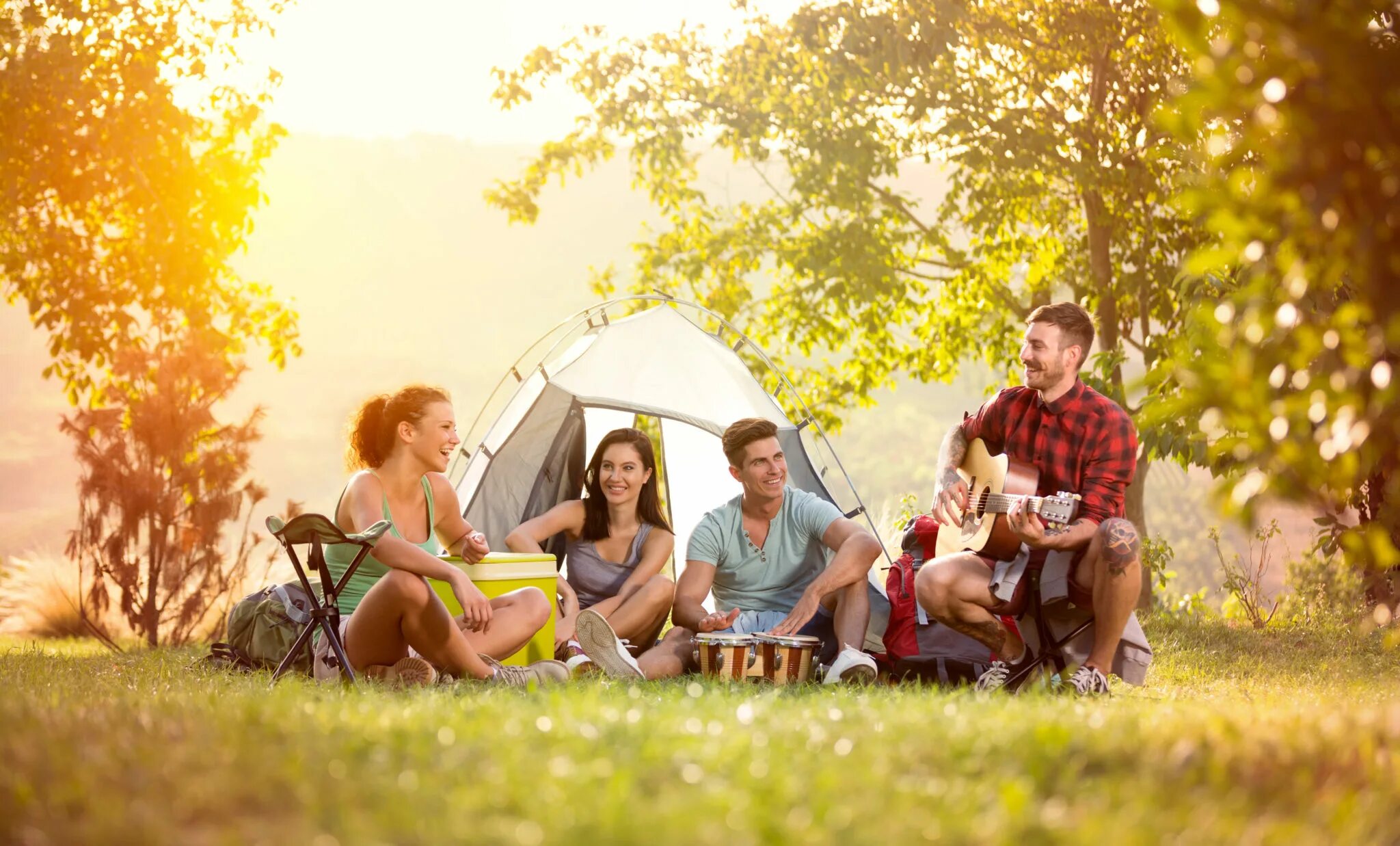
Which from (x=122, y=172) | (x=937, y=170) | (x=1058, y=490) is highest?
(x=937, y=170)

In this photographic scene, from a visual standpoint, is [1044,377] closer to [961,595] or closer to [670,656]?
[961,595]

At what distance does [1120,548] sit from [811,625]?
4.78 ft

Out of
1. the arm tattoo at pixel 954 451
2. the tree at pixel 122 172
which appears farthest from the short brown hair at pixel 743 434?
the tree at pixel 122 172

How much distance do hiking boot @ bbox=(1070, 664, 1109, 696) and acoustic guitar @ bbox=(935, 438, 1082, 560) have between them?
504 mm

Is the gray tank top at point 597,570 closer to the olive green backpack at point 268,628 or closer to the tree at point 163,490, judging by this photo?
the olive green backpack at point 268,628

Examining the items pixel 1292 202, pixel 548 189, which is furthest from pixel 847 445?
pixel 1292 202

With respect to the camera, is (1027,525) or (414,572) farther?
(1027,525)

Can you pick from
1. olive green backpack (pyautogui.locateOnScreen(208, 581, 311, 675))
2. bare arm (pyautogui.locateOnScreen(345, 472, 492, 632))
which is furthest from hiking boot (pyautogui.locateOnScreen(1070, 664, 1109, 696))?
olive green backpack (pyautogui.locateOnScreen(208, 581, 311, 675))

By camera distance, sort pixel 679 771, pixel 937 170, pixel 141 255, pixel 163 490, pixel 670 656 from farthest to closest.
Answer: pixel 937 170 → pixel 141 255 → pixel 163 490 → pixel 670 656 → pixel 679 771

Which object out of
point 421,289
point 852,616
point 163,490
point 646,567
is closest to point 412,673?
point 646,567

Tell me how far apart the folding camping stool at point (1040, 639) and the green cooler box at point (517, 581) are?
5.84 ft

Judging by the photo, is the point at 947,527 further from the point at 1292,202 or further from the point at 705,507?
the point at 1292,202

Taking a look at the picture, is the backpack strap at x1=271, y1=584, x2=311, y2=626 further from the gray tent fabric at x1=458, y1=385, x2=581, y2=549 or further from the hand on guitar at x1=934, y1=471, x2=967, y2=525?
the hand on guitar at x1=934, y1=471, x2=967, y2=525

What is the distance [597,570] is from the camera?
563 cm
